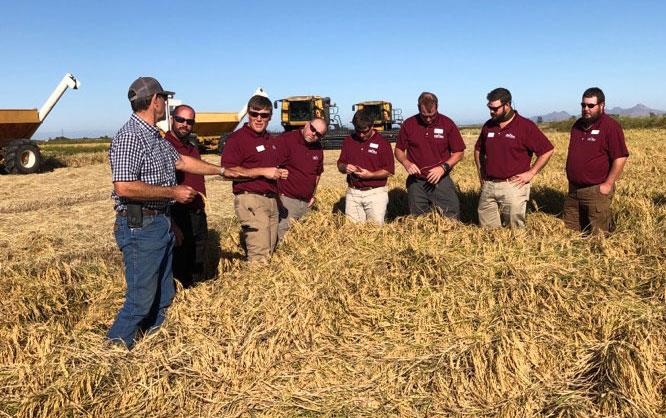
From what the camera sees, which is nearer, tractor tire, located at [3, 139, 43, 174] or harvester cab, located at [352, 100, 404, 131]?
tractor tire, located at [3, 139, 43, 174]

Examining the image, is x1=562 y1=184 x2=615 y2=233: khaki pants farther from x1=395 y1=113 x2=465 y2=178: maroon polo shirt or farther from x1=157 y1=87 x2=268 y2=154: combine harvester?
x1=157 y1=87 x2=268 y2=154: combine harvester

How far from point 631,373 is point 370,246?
2473mm

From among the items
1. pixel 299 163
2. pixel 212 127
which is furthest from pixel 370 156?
pixel 212 127

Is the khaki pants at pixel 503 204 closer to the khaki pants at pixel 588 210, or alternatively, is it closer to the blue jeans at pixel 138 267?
the khaki pants at pixel 588 210

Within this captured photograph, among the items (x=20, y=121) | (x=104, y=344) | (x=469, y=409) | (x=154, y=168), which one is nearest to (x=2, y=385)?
(x=104, y=344)

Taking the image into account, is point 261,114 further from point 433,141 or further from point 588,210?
point 588,210

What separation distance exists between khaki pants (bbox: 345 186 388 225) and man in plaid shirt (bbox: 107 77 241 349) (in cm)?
283

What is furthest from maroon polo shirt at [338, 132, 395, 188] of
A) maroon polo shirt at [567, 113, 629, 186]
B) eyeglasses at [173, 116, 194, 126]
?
maroon polo shirt at [567, 113, 629, 186]

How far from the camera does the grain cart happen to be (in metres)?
15.5

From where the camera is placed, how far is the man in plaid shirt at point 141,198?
3400 mm

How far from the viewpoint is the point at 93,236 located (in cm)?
766

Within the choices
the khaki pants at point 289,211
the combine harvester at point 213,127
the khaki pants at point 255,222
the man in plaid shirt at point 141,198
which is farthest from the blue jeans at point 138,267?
the combine harvester at point 213,127

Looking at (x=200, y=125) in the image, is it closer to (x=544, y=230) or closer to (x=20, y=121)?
(x=20, y=121)

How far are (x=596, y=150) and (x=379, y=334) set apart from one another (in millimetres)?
3626
